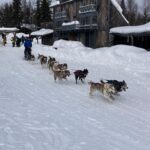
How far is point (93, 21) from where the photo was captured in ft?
168

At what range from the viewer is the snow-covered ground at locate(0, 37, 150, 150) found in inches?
333

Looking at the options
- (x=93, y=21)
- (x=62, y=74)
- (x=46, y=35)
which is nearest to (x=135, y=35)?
(x=93, y=21)

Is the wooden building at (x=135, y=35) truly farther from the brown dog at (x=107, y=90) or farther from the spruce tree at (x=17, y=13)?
the spruce tree at (x=17, y=13)

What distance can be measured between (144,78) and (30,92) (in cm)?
652

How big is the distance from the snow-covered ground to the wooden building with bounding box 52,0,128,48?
3043cm

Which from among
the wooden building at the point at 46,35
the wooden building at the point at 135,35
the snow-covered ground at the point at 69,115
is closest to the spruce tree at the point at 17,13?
the wooden building at the point at 46,35

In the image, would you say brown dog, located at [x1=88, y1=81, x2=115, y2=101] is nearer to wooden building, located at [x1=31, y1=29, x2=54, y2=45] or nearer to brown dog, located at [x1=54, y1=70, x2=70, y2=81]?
brown dog, located at [x1=54, y1=70, x2=70, y2=81]

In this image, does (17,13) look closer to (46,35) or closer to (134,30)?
(46,35)

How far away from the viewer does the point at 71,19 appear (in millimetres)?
58469

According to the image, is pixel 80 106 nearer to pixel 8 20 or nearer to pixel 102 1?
pixel 102 1

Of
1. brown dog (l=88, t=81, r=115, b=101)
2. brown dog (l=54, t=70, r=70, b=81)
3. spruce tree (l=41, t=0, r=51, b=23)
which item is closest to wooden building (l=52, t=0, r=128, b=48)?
spruce tree (l=41, t=0, r=51, b=23)

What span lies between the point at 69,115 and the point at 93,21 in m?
41.1

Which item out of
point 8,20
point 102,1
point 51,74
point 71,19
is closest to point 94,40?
point 102,1

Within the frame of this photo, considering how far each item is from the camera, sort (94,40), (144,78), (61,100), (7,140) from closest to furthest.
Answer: (7,140) < (61,100) < (144,78) < (94,40)
